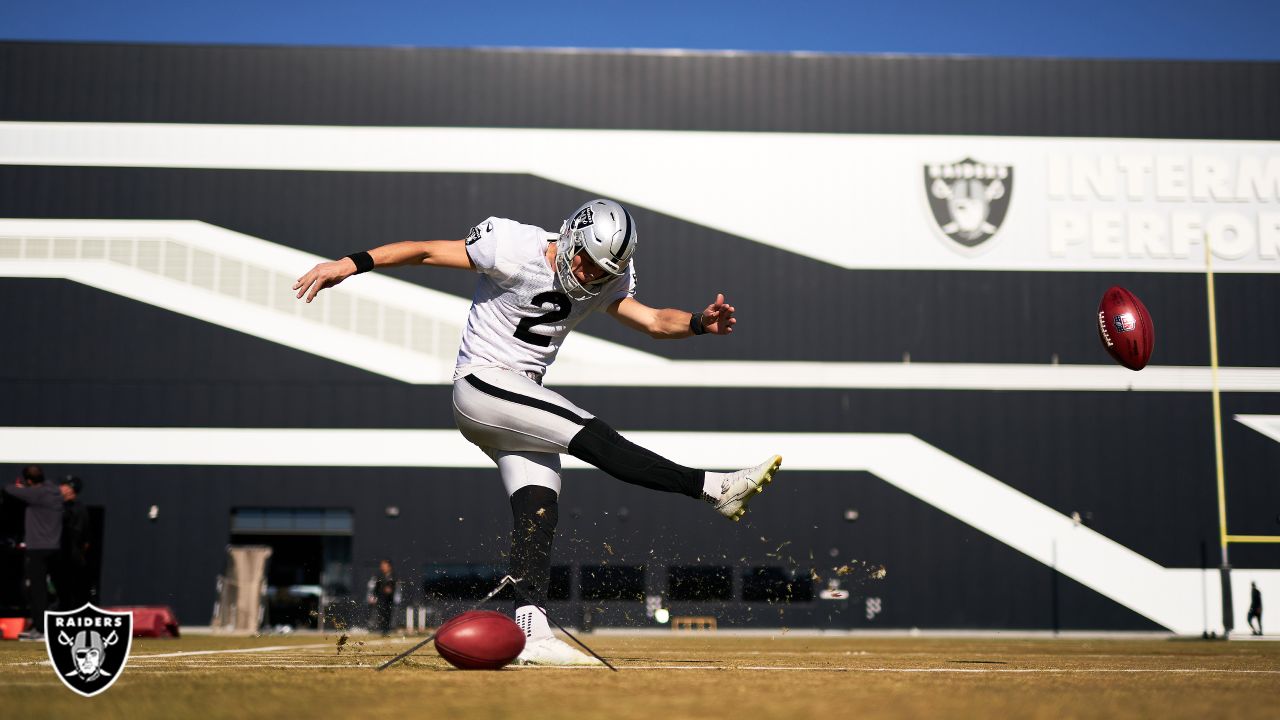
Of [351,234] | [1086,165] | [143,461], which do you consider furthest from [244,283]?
[1086,165]

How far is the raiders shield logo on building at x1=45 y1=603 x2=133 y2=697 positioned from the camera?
3.79 meters

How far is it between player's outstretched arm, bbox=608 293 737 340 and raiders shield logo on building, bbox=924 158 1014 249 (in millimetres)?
21615

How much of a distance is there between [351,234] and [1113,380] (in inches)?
681

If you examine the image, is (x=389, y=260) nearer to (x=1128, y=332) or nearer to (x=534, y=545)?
(x=534, y=545)

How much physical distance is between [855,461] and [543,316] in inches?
812

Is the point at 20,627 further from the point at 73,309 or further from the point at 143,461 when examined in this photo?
the point at 73,309

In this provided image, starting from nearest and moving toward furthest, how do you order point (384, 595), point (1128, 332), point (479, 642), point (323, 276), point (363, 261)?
1. point (479, 642)
2. point (323, 276)
3. point (363, 261)
4. point (1128, 332)
5. point (384, 595)

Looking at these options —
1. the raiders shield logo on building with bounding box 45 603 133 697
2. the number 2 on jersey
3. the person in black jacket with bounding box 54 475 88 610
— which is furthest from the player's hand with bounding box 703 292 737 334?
the person in black jacket with bounding box 54 475 88 610

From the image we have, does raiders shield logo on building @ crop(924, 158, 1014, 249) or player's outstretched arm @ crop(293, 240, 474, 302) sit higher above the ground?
raiders shield logo on building @ crop(924, 158, 1014, 249)

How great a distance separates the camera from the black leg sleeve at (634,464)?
17.9ft

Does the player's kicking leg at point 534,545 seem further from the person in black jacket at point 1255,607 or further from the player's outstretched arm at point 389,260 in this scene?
the person in black jacket at point 1255,607

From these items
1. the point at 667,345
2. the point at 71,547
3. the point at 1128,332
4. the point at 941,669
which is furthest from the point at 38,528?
the point at 667,345

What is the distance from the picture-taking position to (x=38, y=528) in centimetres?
1248

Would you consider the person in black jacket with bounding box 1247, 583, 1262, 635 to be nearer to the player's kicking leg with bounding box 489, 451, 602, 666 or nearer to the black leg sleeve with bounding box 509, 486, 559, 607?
the player's kicking leg with bounding box 489, 451, 602, 666
